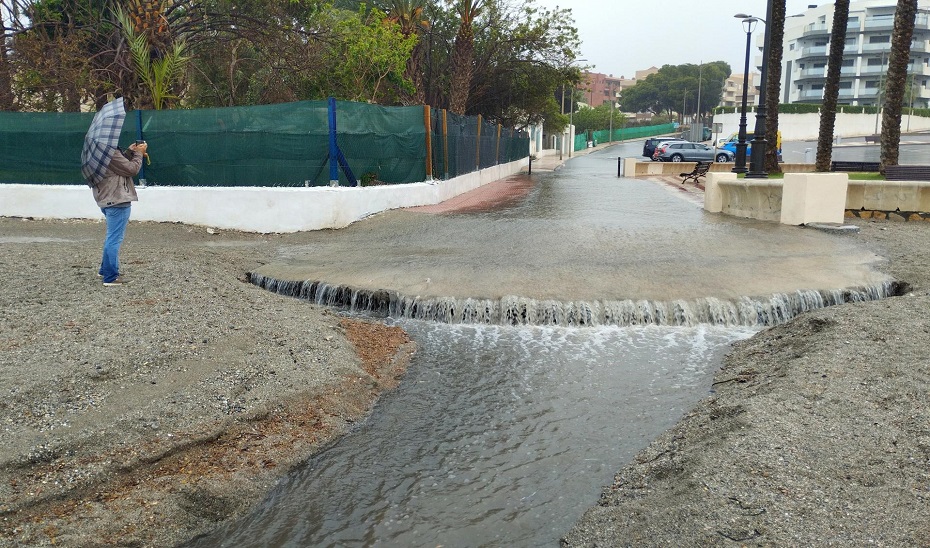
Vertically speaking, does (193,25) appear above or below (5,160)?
above

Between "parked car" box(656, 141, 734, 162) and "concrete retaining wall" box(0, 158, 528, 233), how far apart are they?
1385 inches

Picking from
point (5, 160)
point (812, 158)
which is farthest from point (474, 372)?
point (812, 158)

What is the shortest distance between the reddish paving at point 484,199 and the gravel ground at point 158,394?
8685mm

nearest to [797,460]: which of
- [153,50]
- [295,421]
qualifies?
[295,421]

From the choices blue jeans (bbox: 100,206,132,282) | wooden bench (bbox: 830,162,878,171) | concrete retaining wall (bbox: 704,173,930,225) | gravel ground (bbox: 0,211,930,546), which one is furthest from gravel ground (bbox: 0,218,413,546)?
wooden bench (bbox: 830,162,878,171)

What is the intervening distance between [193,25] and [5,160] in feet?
22.9

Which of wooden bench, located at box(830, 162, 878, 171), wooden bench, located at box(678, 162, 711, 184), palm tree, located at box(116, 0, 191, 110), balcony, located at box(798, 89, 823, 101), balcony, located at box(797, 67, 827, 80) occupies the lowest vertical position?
wooden bench, located at box(678, 162, 711, 184)

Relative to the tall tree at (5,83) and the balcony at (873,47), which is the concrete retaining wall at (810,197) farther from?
the balcony at (873,47)

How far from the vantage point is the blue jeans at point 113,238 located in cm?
831

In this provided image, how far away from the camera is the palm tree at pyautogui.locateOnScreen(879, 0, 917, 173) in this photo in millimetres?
20438

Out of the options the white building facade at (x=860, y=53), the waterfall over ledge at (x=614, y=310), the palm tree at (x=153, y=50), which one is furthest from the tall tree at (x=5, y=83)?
the white building facade at (x=860, y=53)

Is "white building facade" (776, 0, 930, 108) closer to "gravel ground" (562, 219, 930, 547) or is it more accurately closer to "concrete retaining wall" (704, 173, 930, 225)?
"concrete retaining wall" (704, 173, 930, 225)

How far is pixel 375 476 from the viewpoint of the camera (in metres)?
5.29

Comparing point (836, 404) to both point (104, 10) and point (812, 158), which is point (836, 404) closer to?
point (104, 10)
